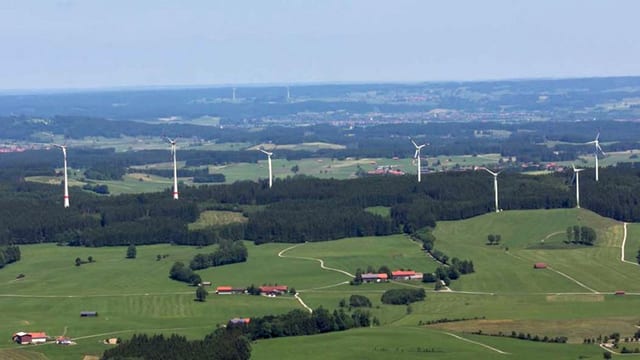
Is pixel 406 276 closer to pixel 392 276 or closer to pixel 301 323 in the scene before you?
pixel 392 276

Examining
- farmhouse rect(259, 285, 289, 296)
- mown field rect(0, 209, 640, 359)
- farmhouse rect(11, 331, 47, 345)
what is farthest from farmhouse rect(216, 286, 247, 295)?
farmhouse rect(11, 331, 47, 345)

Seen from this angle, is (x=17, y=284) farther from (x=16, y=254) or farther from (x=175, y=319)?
(x=175, y=319)

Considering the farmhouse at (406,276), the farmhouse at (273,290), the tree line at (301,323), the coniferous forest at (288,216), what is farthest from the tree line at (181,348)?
the coniferous forest at (288,216)

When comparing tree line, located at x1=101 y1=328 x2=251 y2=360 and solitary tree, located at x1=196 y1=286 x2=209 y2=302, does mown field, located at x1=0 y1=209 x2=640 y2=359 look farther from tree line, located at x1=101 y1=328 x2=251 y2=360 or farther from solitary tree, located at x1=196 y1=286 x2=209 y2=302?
tree line, located at x1=101 y1=328 x2=251 y2=360

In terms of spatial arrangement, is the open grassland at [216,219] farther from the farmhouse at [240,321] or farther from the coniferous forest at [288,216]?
the farmhouse at [240,321]

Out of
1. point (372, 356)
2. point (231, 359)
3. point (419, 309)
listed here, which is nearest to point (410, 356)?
point (372, 356)

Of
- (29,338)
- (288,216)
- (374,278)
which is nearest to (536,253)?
(374,278)

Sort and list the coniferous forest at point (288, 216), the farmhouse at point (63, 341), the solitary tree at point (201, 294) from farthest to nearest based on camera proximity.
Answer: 1. the coniferous forest at point (288, 216)
2. the solitary tree at point (201, 294)
3. the farmhouse at point (63, 341)
